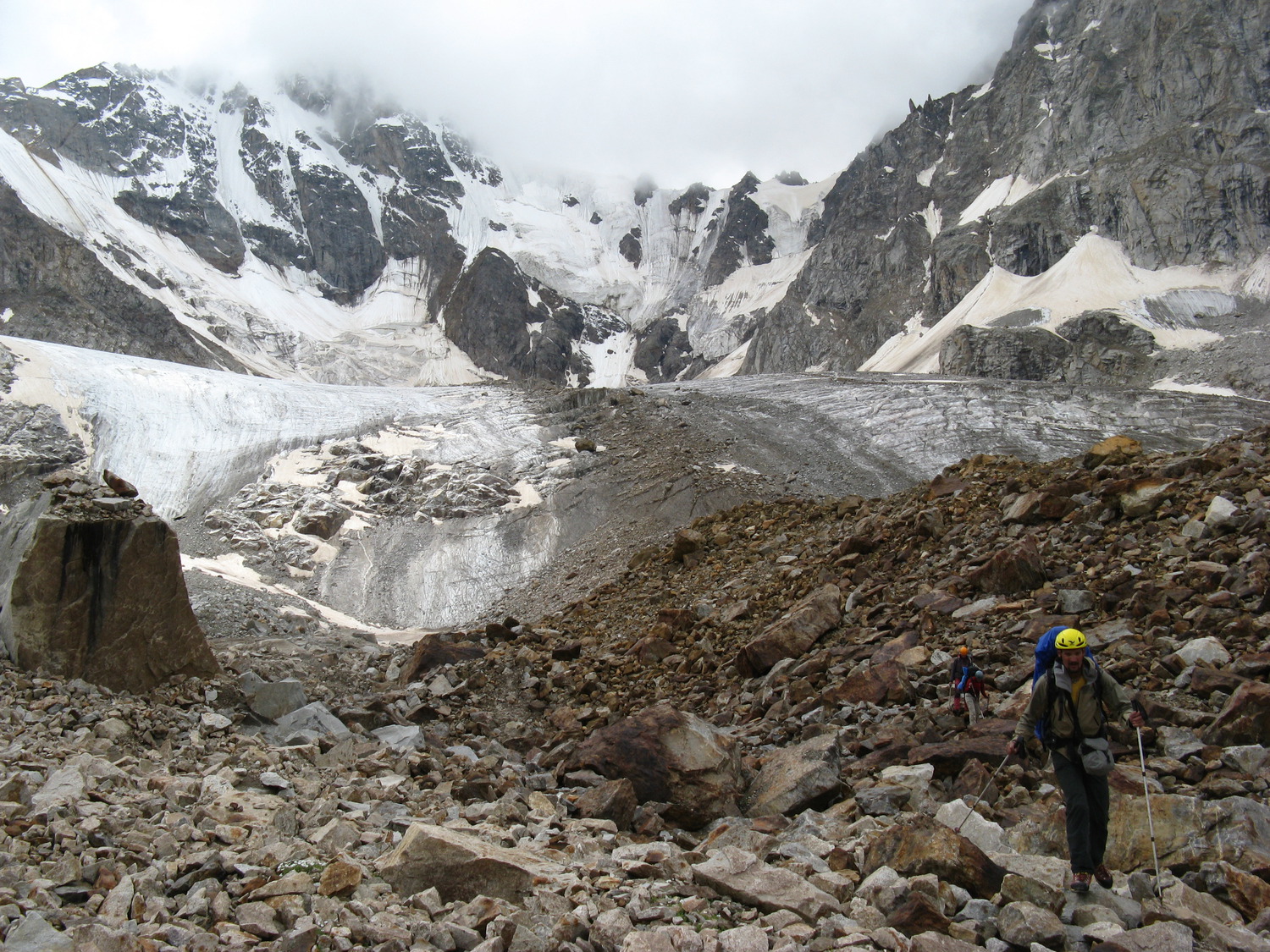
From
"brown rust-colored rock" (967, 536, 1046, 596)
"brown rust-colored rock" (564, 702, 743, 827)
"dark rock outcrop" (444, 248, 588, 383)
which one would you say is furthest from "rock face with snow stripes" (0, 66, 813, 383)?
"brown rust-colored rock" (967, 536, 1046, 596)

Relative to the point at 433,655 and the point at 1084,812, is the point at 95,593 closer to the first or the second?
the point at 433,655

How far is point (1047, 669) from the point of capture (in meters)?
5.29

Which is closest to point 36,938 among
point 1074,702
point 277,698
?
point 1074,702

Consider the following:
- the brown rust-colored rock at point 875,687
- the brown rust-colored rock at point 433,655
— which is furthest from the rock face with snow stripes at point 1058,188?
the brown rust-colored rock at point 875,687

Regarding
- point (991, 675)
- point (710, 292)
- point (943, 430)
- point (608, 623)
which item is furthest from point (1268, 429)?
point (710, 292)

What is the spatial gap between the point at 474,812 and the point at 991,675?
5172 mm

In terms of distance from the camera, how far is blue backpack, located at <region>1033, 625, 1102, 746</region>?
16.8 feet

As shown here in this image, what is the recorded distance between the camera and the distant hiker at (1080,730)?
4.71m

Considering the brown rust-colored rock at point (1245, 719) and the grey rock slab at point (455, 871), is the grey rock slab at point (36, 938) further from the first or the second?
the brown rust-colored rock at point (1245, 719)

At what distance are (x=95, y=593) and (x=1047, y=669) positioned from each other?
1018 centimetres

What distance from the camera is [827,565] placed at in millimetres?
12625

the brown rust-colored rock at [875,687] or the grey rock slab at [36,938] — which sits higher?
the grey rock slab at [36,938]

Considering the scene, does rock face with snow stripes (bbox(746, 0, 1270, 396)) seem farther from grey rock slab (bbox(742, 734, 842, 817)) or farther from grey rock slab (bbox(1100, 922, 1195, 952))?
grey rock slab (bbox(1100, 922, 1195, 952))

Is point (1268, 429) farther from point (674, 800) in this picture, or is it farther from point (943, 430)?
point (943, 430)
